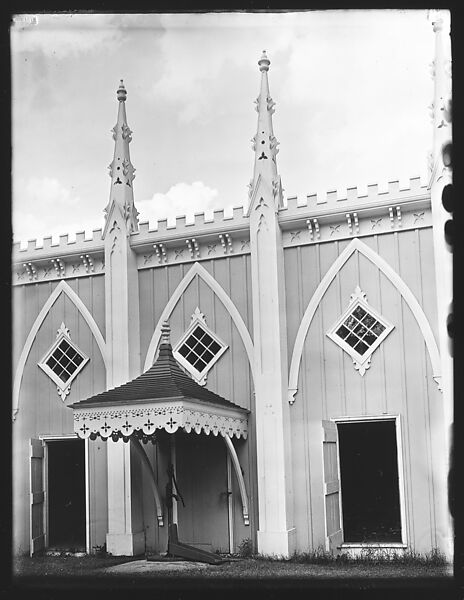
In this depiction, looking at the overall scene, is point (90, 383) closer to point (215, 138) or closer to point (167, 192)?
point (167, 192)

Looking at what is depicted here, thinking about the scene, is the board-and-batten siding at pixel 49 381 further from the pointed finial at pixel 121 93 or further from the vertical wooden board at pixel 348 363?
the vertical wooden board at pixel 348 363

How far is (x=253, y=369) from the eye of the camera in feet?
46.1

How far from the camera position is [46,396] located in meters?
15.6

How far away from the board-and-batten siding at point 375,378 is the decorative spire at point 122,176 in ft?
10.0

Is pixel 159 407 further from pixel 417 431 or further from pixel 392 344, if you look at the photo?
pixel 417 431

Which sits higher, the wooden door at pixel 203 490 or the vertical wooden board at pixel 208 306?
the vertical wooden board at pixel 208 306

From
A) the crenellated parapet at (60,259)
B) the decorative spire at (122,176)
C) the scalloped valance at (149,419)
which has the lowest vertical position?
the scalloped valance at (149,419)

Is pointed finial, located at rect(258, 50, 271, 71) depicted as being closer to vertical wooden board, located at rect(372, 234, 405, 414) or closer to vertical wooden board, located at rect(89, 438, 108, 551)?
vertical wooden board, located at rect(372, 234, 405, 414)

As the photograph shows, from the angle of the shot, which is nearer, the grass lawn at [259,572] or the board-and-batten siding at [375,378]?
the grass lawn at [259,572]

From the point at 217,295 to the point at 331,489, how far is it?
3.79 m

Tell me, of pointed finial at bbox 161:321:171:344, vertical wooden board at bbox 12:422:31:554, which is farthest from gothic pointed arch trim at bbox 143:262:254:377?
vertical wooden board at bbox 12:422:31:554

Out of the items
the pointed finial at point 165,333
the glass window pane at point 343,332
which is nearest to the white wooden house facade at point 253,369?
the glass window pane at point 343,332

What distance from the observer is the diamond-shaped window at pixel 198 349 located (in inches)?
572

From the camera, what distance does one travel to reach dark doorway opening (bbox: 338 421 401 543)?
12.9m
